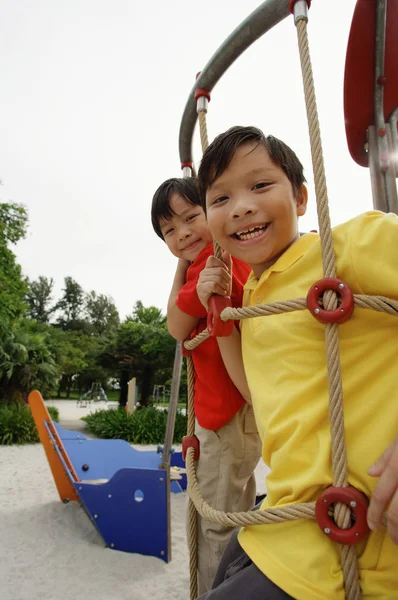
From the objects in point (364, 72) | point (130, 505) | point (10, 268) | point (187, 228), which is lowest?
point (130, 505)

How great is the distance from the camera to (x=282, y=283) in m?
0.75

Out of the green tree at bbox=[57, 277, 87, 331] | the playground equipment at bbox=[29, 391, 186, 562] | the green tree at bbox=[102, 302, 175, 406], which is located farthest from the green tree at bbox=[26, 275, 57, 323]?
the playground equipment at bbox=[29, 391, 186, 562]

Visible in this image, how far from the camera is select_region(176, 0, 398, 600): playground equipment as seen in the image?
1.77ft

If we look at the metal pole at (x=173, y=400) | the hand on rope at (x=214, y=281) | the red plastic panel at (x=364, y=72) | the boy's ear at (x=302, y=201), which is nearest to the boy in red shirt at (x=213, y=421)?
the hand on rope at (x=214, y=281)

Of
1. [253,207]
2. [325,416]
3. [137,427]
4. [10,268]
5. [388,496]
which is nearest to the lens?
[388,496]

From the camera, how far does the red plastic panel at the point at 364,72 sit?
35.7 inches

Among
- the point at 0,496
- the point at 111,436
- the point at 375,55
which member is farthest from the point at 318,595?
the point at 111,436

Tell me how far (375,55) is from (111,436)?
26.0 ft

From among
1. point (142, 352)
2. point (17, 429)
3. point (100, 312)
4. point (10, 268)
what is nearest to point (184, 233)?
point (17, 429)

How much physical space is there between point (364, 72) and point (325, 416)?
782mm

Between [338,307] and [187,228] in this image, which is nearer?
[338,307]

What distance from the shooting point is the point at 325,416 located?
609 mm

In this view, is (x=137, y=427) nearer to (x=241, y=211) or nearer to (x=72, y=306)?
(x=241, y=211)

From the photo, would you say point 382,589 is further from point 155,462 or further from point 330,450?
point 155,462
